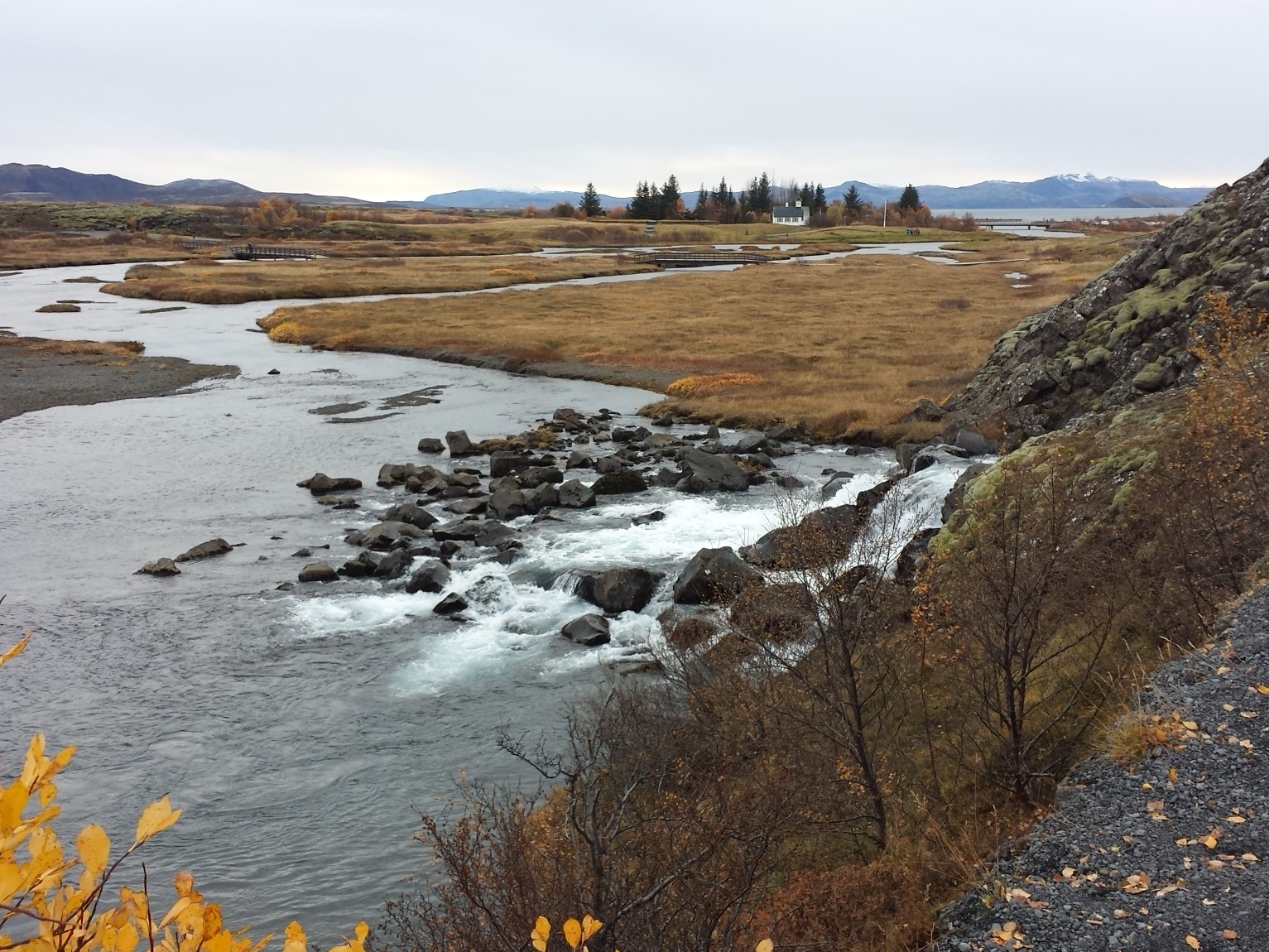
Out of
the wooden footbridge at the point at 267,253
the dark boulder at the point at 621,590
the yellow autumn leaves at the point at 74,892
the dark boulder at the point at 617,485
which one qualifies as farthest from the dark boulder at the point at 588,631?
the wooden footbridge at the point at 267,253

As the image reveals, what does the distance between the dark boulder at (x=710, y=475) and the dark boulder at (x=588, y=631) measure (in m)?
10.6

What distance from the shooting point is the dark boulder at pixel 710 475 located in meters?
29.5

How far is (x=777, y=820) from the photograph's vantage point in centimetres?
941

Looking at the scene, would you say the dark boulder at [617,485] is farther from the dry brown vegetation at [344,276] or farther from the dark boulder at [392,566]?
the dry brown vegetation at [344,276]

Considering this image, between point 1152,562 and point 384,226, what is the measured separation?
163m

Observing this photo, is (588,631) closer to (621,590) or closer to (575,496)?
(621,590)

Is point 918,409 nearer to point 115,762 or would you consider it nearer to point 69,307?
point 115,762

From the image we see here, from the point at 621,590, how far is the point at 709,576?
2.17 metres

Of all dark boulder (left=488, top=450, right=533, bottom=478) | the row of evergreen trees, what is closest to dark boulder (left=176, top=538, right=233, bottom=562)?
dark boulder (left=488, top=450, right=533, bottom=478)

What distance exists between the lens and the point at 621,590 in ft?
67.7

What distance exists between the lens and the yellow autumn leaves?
2.09 m

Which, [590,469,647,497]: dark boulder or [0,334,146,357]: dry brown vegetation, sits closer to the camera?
[590,469,647,497]: dark boulder

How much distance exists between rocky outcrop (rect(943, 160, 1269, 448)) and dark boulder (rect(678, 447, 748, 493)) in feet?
25.9

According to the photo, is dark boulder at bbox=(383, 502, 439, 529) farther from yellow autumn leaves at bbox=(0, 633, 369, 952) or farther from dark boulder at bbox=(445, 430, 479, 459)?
yellow autumn leaves at bbox=(0, 633, 369, 952)
